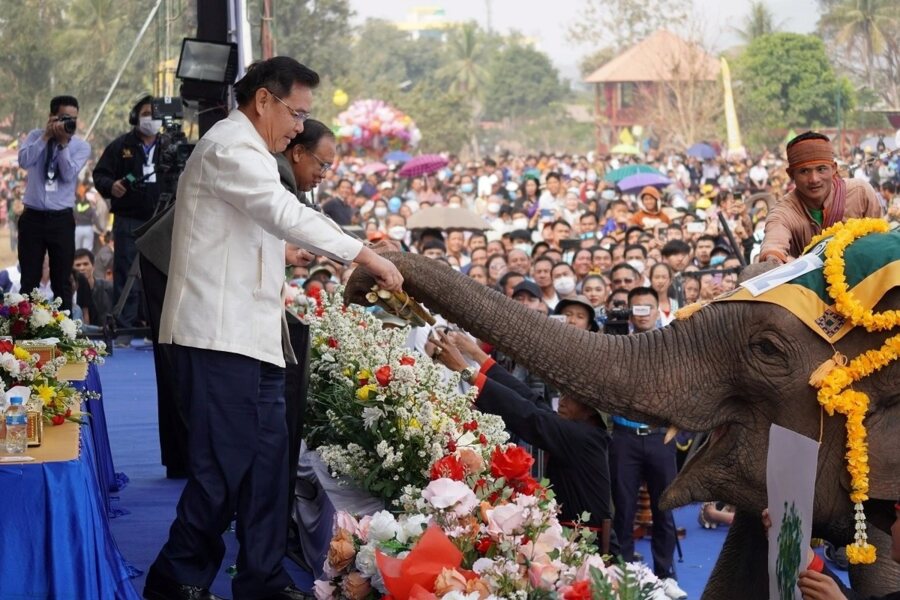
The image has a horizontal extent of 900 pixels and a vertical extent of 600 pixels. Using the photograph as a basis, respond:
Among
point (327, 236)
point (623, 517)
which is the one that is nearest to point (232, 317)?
point (327, 236)

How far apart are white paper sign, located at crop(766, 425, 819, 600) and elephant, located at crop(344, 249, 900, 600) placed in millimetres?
433

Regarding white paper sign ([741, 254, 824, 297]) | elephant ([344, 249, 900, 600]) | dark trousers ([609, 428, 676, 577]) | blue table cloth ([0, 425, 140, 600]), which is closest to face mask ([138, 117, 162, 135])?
dark trousers ([609, 428, 676, 577])

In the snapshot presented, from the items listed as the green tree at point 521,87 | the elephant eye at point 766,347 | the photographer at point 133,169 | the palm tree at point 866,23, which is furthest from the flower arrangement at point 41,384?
the green tree at point 521,87

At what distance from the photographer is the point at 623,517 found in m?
8.45

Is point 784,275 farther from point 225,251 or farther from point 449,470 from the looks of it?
point 225,251

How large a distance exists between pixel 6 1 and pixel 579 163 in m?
26.4

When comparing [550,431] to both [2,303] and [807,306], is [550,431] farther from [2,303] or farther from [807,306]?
[2,303]

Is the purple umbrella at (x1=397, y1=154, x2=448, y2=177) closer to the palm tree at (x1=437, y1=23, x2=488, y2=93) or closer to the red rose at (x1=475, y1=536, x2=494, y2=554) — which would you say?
the red rose at (x1=475, y1=536, x2=494, y2=554)

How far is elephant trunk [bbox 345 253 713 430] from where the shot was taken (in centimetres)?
477

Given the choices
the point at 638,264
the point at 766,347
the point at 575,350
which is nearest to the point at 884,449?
the point at 766,347

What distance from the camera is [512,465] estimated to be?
496 cm

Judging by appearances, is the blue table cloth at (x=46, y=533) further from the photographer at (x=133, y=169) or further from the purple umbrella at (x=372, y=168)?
the purple umbrella at (x=372, y=168)

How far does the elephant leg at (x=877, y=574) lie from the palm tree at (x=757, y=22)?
79.9 m

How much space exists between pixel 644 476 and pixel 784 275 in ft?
13.0
